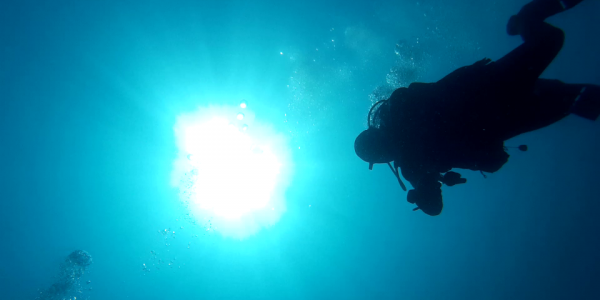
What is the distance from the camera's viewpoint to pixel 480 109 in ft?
9.82

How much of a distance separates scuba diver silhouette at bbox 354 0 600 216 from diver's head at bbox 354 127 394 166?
14 millimetres

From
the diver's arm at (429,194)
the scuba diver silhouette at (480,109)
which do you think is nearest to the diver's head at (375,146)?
the scuba diver silhouette at (480,109)

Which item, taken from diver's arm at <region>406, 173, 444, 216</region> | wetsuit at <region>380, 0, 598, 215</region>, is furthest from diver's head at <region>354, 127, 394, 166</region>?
diver's arm at <region>406, 173, 444, 216</region>

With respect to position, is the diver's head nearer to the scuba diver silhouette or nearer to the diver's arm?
the scuba diver silhouette

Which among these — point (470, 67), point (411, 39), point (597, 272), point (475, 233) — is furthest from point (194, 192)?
point (597, 272)

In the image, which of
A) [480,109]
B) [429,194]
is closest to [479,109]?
[480,109]

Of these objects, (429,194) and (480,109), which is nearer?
(480,109)

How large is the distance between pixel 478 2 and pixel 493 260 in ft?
116

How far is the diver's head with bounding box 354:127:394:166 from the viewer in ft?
11.9

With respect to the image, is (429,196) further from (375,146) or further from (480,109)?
(480,109)

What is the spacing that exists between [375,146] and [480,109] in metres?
1.29

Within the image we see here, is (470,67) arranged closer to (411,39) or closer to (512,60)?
(512,60)

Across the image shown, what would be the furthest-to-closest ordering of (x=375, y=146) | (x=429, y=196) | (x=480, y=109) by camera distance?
(x=375, y=146) → (x=429, y=196) → (x=480, y=109)

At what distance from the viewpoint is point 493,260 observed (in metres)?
34.4
